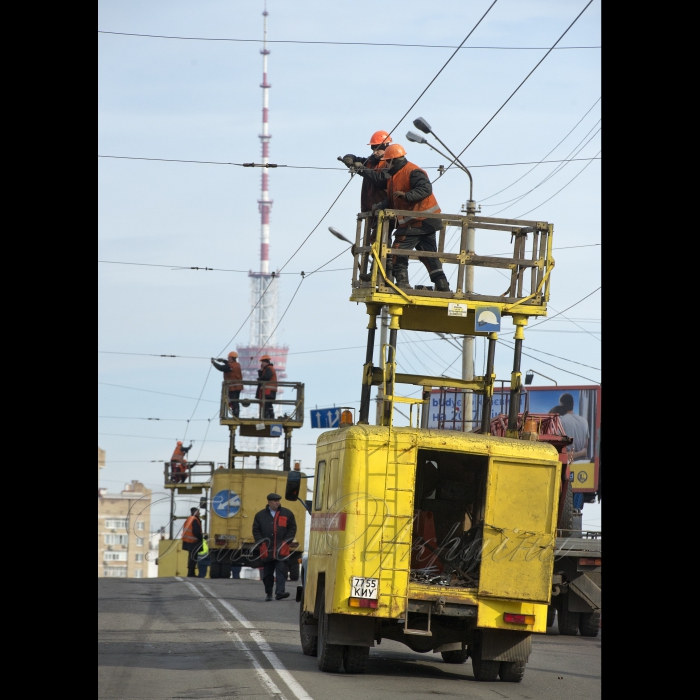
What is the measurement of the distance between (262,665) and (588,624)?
859 cm

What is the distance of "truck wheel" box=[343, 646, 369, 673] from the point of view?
41.8 ft

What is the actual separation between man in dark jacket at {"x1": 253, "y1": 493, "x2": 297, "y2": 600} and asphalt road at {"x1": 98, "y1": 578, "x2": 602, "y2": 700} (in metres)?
1.53

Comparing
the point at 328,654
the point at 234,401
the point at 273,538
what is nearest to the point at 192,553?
the point at 234,401

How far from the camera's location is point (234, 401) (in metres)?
31.9

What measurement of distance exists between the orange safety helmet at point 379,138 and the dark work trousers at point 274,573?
30.9ft

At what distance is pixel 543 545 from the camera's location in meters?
12.5

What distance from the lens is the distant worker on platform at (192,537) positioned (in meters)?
30.2

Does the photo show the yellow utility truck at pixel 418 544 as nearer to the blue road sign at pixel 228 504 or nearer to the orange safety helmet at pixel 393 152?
the orange safety helmet at pixel 393 152

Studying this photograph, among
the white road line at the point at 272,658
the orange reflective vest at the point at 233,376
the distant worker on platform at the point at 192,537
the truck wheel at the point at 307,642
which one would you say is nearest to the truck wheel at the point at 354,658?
the white road line at the point at 272,658

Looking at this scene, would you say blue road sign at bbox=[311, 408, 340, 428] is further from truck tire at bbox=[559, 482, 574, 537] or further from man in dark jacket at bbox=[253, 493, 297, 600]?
truck tire at bbox=[559, 482, 574, 537]

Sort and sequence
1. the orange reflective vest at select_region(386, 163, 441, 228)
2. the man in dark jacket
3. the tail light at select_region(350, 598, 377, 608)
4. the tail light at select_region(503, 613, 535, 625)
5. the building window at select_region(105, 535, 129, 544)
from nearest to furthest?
the tail light at select_region(350, 598, 377, 608), the tail light at select_region(503, 613, 535, 625), the orange reflective vest at select_region(386, 163, 441, 228), the man in dark jacket, the building window at select_region(105, 535, 129, 544)

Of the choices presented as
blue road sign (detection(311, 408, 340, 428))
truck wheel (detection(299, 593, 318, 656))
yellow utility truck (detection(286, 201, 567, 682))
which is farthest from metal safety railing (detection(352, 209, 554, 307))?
blue road sign (detection(311, 408, 340, 428))

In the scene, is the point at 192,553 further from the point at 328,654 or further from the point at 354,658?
the point at 328,654
